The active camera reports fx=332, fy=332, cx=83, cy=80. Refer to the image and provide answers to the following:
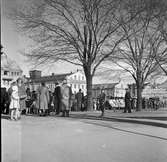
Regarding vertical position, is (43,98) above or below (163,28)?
below

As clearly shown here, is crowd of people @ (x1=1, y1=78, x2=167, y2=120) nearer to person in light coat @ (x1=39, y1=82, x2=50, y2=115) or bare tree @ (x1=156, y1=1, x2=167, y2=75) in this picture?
person in light coat @ (x1=39, y1=82, x2=50, y2=115)

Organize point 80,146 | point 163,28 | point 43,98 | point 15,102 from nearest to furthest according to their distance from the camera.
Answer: point 80,146
point 15,102
point 43,98
point 163,28

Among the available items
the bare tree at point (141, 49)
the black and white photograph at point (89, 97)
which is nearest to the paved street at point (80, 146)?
the black and white photograph at point (89, 97)

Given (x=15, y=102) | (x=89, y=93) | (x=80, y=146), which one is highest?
(x=89, y=93)

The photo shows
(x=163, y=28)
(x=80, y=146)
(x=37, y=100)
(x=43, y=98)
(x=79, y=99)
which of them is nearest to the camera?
(x=80, y=146)

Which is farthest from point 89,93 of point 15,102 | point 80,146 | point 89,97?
point 80,146

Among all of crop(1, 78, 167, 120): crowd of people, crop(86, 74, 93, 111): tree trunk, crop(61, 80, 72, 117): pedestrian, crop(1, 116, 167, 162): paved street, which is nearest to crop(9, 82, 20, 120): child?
crop(1, 78, 167, 120): crowd of people

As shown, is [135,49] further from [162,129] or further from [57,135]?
[57,135]

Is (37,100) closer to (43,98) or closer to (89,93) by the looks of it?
(43,98)

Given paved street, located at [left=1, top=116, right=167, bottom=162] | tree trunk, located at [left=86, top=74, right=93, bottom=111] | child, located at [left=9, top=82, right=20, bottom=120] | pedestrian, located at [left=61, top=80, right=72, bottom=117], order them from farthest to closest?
tree trunk, located at [left=86, top=74, right=93, bottom=111] < pedestrian, located at [left=61, top=80, right=72, bottom=117] < child, located at [left=9, top=82, right=20, bottom=120] < paved street, located at [left=1, top=116, right=167, bottom=162]

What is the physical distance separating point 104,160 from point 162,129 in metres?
4.66

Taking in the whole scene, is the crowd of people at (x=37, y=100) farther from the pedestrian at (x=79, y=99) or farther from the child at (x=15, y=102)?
the pedestrian at (x=79, y=99)

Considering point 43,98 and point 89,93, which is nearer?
point 43,98

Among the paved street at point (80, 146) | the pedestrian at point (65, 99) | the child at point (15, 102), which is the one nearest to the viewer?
the paved street at point (80, 146)
